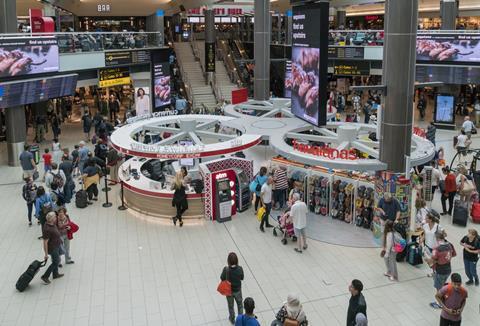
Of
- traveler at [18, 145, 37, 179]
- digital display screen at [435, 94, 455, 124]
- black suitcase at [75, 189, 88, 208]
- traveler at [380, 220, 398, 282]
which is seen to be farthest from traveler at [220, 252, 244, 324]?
digital display screen at [435, 94, 455, 124]

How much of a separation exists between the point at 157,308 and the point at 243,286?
5.62ft

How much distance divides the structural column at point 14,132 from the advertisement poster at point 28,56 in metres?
1.69

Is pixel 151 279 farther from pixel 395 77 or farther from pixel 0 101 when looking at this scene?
pixel 0 101

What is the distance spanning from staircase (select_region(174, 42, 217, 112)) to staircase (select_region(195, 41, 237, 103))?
496mm

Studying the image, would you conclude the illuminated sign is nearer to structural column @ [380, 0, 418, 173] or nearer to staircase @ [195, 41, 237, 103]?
structural column @ [380, 0, 418, 173]

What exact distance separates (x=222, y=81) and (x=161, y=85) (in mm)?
6687

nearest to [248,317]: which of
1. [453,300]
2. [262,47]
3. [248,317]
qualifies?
[248,317]

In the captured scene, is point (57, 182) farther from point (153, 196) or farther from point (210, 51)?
point (210, 51)

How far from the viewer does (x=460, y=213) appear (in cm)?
1275

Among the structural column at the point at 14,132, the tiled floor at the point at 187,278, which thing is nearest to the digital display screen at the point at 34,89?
the structural column at the point at 14,132

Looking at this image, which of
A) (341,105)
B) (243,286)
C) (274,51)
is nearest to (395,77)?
(243,286)

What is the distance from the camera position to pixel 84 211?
14.4 metres

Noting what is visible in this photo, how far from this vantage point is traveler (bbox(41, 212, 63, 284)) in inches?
380

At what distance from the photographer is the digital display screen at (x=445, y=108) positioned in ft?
81.7
